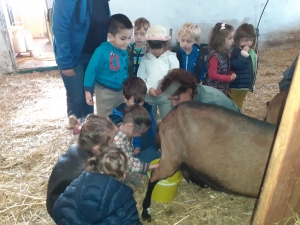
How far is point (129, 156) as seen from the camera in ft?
7.94

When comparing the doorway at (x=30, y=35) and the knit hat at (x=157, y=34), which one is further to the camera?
the doorway at (x=30, y=35)

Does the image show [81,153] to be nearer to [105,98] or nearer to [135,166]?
[135,166]

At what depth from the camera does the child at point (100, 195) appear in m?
1.80

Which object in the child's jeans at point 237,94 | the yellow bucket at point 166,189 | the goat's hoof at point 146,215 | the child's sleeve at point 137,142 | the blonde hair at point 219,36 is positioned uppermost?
the blonde hair at point 219,36

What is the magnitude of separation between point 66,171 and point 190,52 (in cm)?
243

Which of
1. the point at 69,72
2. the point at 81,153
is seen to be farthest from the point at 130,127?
the point at 69,72

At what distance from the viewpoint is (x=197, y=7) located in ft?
24.9

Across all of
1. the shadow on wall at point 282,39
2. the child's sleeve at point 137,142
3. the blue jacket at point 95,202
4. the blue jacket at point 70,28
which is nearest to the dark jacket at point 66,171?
the blue jacket at point 95,202

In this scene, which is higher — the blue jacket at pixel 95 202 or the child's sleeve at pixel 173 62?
the child's sleeve at pixel 173 62

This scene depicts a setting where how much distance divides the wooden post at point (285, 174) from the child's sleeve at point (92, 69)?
2.23 metres

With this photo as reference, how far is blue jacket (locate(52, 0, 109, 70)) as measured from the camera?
2.86m

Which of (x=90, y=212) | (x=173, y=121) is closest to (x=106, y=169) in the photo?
(x=90, y=212)

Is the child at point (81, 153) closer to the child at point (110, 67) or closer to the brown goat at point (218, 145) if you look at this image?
the brown goat at point (218, 145)

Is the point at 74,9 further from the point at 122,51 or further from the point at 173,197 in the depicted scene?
the point at 173,197
